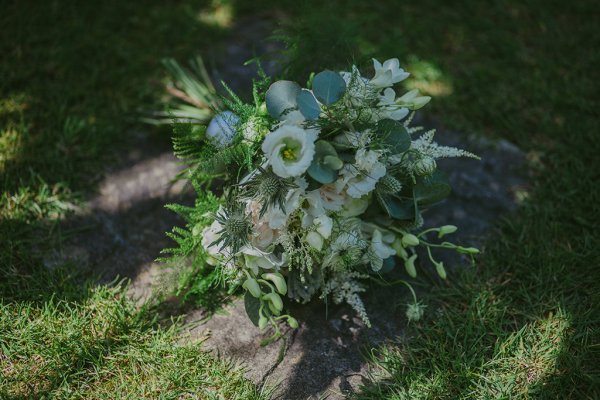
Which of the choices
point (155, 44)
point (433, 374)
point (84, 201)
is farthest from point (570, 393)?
point (155, 44)

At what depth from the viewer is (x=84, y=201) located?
2.33 meters

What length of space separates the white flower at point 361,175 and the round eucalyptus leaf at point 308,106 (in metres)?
0.17

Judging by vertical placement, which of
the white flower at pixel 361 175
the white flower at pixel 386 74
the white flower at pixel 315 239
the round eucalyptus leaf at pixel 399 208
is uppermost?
the white flower at pixel 386 74

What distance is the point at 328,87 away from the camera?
5.42 ft

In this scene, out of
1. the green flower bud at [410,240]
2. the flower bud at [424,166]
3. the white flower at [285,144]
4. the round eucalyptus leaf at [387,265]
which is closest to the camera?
the white flower at [285,144]

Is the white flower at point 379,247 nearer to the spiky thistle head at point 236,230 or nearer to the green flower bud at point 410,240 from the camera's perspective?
the green flower bud at point 410,240

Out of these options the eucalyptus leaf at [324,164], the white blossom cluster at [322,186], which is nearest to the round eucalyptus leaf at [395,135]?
the white blossom cluster at [322,186]

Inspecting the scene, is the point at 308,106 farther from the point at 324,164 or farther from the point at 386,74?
the point at 386,74

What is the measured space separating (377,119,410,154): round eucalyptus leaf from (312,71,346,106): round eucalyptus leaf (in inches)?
7.4

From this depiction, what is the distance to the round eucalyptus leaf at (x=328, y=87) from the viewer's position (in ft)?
5.42

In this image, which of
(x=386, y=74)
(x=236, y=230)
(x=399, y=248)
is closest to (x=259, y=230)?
(x=236, y=230)

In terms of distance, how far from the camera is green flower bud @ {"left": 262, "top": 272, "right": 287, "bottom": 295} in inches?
68.9

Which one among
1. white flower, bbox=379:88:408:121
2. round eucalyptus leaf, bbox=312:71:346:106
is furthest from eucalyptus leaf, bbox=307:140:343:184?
white flower, bbox=379:88:408:121

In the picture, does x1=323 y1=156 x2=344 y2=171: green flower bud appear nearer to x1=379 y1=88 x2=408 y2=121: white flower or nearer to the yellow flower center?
the yellow flower center
